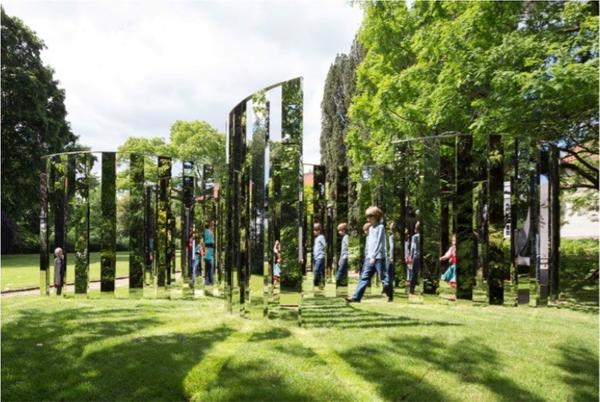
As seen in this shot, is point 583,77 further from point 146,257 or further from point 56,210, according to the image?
point 56,210

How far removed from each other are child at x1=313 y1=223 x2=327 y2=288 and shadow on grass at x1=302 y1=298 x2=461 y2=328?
4.31 ft

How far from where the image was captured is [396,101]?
1053 centimetres

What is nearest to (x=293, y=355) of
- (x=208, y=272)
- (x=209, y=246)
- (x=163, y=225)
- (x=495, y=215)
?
(x=495, y=215)

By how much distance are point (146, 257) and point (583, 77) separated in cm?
740

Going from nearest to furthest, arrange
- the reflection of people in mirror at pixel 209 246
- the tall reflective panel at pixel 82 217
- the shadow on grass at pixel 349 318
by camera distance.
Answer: the shadow on grass at pixel 349 318 → the tall reflective panel at pixel 82 217 → the reflection of people in mirror at pixel 209 246

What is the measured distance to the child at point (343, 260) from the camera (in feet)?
23.6

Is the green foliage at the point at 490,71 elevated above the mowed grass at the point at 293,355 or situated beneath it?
elevated above

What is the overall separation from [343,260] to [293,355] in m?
3.39

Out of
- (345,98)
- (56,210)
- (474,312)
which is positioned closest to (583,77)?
(474,312)

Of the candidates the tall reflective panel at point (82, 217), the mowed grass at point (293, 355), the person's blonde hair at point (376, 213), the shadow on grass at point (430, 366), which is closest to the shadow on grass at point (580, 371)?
the mowed grass at point (293, 355)

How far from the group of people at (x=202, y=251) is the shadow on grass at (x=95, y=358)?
6.21 ft

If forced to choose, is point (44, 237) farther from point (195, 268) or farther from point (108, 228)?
point (195, 268)

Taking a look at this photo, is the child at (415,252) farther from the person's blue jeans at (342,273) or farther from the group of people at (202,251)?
the group of people at (202,251)

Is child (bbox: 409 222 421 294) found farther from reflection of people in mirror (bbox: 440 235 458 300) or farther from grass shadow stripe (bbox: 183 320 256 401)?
grass shadow stripe (bbox: 183 320 256 401)
